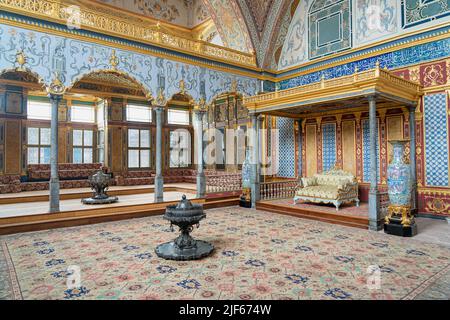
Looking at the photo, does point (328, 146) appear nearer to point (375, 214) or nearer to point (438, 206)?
point (438, 206)

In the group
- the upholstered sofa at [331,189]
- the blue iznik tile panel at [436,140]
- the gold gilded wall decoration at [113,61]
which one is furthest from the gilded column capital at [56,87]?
the blue iznik tile panel at [436,140]

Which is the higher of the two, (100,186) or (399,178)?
(399,178)

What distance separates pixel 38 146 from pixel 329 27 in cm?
1037

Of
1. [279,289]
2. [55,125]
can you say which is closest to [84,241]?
[55,125]

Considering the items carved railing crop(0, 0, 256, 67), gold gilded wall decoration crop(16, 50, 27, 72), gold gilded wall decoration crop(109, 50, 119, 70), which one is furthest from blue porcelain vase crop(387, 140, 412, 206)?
gold gilded wall decoration crop(16, 50, 27, 72)

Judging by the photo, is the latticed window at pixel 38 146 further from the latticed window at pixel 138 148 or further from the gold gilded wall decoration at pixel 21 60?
the gold gilded wall decoration at pixel 21 60

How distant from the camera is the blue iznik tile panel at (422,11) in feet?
20.8

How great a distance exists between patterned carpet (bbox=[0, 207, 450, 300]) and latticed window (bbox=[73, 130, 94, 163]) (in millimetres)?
6391

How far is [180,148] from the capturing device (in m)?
13.2

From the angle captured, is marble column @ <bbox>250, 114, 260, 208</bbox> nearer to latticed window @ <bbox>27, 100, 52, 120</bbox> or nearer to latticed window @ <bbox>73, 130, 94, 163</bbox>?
latticed window @ <bbox>73, 130, 94, 163</bbox>

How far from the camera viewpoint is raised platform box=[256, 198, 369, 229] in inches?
239

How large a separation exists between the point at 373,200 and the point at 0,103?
10665 millimetres

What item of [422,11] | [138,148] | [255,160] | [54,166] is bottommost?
[54,166]

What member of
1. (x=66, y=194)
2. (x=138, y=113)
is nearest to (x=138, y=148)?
(x=138, y=113)
